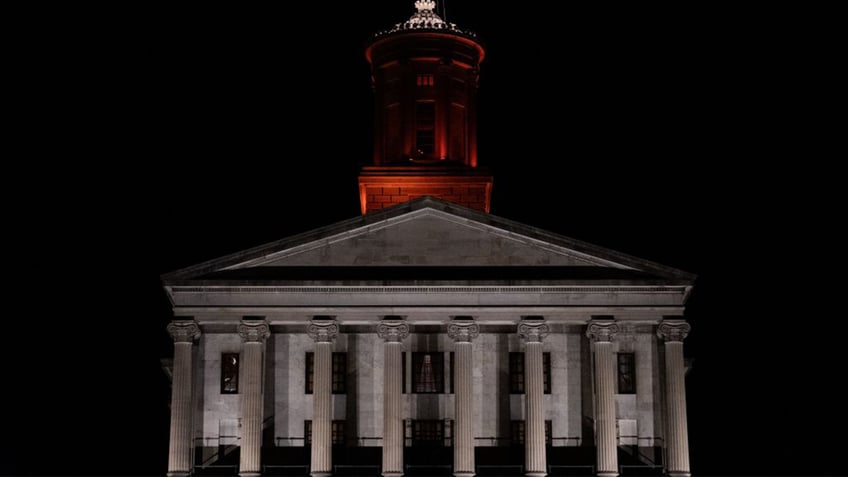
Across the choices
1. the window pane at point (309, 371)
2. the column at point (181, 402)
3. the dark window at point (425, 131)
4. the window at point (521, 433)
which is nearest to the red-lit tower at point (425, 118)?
the dark window at point (425, 131)

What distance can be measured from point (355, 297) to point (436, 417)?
757 centimetres

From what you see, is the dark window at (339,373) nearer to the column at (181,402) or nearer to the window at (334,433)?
the window at (334,433)

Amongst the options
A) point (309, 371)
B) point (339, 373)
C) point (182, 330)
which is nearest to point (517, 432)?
point (339, 373)

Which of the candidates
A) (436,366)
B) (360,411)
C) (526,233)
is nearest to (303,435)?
(360,411)

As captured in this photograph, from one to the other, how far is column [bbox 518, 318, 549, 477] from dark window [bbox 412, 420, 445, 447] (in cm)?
516

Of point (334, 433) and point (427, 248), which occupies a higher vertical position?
point (427, 248)

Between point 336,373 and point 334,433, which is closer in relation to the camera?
point 334,433

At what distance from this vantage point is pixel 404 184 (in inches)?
2719

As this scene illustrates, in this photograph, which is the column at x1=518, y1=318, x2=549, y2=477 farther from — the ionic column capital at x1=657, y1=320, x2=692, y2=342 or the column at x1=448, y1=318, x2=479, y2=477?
the ionic column capital at x1=657, y1=320, x2=692, y2=342

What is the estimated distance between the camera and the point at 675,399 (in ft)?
183

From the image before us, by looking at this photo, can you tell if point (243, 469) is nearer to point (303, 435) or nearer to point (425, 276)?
point (303, 435)

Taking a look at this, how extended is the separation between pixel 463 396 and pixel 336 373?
7.37 m

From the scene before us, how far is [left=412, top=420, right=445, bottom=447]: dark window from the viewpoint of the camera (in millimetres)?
59875

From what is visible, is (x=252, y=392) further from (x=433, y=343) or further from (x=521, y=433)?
(x=521, y=433)
